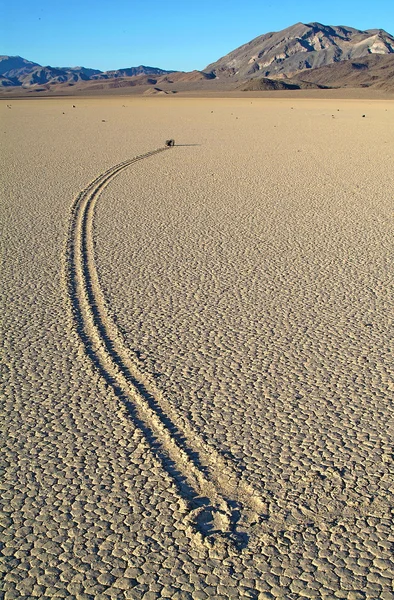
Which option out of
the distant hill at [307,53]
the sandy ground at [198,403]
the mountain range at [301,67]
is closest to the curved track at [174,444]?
the sandy ground at [198,403]

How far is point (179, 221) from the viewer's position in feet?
29.9

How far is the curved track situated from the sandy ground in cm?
1

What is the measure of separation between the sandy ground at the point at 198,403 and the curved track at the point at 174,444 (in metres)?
0.01

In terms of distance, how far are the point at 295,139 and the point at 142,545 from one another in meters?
18.9

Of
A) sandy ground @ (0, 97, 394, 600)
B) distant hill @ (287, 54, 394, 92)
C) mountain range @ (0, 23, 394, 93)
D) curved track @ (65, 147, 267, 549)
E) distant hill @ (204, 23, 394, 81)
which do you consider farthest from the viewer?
distant hill @ (204, 23, 394, 81)

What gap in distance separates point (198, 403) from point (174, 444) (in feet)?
1.62

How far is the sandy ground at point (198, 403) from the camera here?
111 inches

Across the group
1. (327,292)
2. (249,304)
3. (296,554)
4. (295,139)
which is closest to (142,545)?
(296,554)

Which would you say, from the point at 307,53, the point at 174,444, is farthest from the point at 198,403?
the point at 307,53

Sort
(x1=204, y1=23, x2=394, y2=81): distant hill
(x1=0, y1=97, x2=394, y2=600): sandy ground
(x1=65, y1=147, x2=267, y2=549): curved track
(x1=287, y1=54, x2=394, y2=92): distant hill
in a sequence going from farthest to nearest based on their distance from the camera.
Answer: (x1=204, y1=23, x2=394, y2=81): distant hill
(x1=287, y1=54, x2=394, y2=92): distant hill
(x1=65, y1=147, x2=267, y2=549): curved track
(x1=0, y1=97, x2=394, y2=600): sandy ground

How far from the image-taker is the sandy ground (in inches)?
111

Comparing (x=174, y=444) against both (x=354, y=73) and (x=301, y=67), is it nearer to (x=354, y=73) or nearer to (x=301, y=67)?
(x=354, y=73)

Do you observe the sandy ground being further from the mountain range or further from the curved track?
the mountain range

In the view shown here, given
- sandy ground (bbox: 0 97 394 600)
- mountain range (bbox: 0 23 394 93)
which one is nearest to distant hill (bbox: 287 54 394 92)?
mountain range (bbox: 0 23 394 93)
